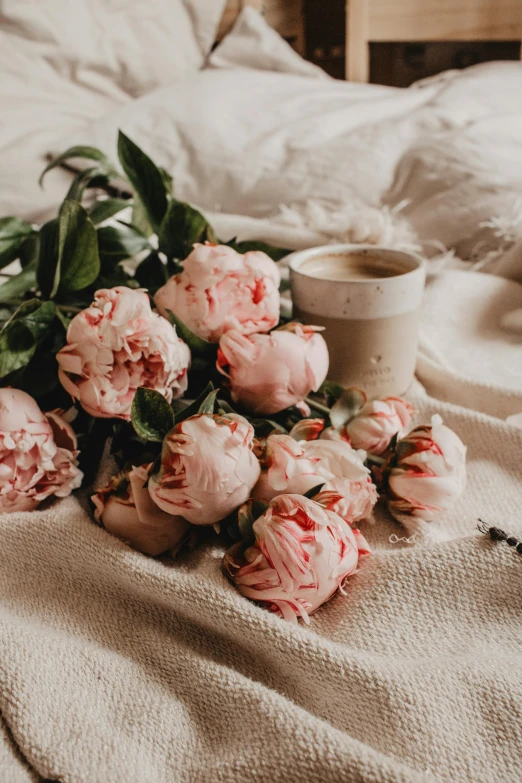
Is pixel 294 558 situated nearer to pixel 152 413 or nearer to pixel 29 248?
pixel 152 413

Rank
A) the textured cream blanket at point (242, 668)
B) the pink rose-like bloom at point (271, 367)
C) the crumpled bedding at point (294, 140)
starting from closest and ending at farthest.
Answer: the textured cream blanket at point (242, 668) < the pink rose-like bloom at point (271, 367) < the crumpled bedding at point (294, 140)

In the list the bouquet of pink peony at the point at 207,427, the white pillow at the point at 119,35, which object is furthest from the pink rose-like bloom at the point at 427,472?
the white pillow at the point at 119,35

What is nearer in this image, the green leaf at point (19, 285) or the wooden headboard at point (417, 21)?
the green leaf at point (19, 285)

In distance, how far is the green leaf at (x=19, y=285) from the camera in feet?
1.58

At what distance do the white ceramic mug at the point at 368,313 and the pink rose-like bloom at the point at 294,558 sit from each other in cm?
19

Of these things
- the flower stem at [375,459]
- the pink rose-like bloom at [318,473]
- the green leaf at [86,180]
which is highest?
the green leaf at [86,180]

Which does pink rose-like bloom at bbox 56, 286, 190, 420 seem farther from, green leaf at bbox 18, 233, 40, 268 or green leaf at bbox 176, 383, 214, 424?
green leaf at bbox 18, 233, 40, 268

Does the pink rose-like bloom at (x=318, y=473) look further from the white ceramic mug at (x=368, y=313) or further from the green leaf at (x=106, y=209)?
the green leaf at (x=106, y=209)

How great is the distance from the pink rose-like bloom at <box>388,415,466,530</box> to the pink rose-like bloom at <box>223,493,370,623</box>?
0.24 feet

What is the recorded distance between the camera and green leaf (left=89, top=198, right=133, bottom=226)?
542 millimetres

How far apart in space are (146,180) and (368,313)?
0.20 metres

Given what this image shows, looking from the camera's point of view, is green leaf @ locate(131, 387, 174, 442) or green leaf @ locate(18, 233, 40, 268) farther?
green leaf @ locate(18, 233, 40, 268)

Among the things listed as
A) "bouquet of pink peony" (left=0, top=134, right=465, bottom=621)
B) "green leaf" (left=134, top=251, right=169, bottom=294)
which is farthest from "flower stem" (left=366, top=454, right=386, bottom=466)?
"green leaf" (left=134, top=251, right=169, bottom=294)

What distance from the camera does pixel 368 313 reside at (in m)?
0.50
